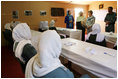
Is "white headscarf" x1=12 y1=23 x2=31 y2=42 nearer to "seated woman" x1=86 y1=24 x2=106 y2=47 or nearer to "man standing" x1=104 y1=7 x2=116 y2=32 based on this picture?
"seated woman" x1=86 y1=24 x2=106 y2=47

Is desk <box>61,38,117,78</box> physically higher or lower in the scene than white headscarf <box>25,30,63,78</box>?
lower

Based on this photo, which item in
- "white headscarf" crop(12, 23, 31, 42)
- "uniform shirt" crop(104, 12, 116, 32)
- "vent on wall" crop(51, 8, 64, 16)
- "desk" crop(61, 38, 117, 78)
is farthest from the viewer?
"vent on wall" crop(51, 8, 64, 16)

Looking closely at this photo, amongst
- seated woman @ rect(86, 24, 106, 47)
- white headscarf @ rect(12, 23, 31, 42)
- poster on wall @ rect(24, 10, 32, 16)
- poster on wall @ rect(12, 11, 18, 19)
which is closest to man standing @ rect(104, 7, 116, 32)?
seated woman @ rect(86, 24, 106, 47)

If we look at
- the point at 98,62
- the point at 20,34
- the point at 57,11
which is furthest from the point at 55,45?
the point at 57,11

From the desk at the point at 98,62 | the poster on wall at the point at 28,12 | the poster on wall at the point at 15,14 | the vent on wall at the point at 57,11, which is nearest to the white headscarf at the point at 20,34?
the desk at the point at 98,62

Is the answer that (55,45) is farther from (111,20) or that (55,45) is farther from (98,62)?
(111,20)

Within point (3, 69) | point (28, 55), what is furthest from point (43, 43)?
point (3, 69)

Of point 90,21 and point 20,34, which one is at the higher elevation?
point 90,21

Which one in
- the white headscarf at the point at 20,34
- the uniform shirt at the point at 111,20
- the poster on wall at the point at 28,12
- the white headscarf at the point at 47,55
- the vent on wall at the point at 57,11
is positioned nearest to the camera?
the white headscarf at the point at 47,55

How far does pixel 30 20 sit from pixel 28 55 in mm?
3802

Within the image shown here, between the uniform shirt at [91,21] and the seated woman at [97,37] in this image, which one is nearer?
the seated woman at [97,37]

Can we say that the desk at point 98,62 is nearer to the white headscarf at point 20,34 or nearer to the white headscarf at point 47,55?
the white headscarf at point 47,55

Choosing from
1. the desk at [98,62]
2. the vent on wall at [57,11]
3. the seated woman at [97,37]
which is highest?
the vent on wall at [57,11]

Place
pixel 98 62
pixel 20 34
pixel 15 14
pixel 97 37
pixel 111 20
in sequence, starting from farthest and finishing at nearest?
pixel 15 14 → pixel 111 20 → pixel 97 37 → pixel 20 34 → pixel 98 62
